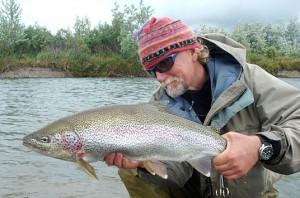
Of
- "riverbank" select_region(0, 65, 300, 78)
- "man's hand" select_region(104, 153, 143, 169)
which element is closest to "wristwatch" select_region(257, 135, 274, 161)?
"man's hand" select_region(104, 153, 143, 169)

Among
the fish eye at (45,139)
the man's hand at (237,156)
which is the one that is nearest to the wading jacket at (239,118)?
the man's hand at (237,156)

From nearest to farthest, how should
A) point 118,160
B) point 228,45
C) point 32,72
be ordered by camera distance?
point 118,160 → point 228,45 → point 32,72

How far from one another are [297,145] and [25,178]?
4.03 meters

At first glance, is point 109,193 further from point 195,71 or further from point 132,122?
point 132,122

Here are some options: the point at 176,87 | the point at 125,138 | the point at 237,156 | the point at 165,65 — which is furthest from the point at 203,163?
the point at 165,65

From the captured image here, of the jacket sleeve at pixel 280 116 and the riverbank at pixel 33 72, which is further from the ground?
the jacket sleeve at pixel 280 116

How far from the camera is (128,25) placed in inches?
1902

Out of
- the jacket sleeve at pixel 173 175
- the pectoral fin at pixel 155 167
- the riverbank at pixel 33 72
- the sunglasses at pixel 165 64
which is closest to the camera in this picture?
the pectoral fin at pixel 155 167

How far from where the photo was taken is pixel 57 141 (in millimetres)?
2584

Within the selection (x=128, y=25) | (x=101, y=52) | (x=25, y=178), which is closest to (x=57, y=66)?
(x=101, y=52)

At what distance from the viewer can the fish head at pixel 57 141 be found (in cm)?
257

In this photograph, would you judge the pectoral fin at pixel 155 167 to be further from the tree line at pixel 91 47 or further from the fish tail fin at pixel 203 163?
the tree line at pixel 91 47

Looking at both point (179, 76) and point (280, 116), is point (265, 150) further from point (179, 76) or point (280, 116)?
point (179, 76)

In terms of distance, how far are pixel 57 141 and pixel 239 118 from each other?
143 centimetres
